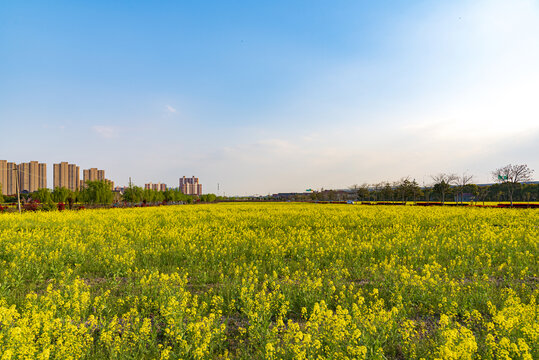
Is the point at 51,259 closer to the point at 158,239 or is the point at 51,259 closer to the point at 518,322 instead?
the point at 158,239

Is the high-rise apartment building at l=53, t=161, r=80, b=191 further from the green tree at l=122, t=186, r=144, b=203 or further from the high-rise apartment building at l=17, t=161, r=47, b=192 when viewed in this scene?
the green tree at l=122, t=186, r=144, b=203

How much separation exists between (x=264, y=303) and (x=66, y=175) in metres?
201

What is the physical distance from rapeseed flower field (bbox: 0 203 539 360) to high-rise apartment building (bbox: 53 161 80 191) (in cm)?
18709

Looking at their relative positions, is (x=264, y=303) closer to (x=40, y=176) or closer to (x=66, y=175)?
(x=66, y=175)

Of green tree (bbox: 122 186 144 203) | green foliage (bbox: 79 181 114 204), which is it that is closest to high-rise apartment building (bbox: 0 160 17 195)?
green tree (bbox: 122 186 144 203)

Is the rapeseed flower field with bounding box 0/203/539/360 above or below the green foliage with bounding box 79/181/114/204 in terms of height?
below

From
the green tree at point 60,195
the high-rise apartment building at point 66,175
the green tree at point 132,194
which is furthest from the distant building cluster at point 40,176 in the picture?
the green tree at point 60,195

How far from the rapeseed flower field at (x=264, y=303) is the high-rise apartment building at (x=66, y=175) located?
187085 millimetres

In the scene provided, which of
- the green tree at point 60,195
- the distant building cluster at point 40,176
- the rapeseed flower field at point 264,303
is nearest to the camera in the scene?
the rapeseed flower field at point 264,303

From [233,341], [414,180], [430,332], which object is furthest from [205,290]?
[414,180]

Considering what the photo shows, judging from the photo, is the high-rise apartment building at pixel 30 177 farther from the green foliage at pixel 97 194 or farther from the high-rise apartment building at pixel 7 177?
the green foliage at pixel 97 194

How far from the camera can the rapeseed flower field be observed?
3.58m

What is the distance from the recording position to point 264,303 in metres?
4.62

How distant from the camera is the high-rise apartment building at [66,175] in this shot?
155 metres
